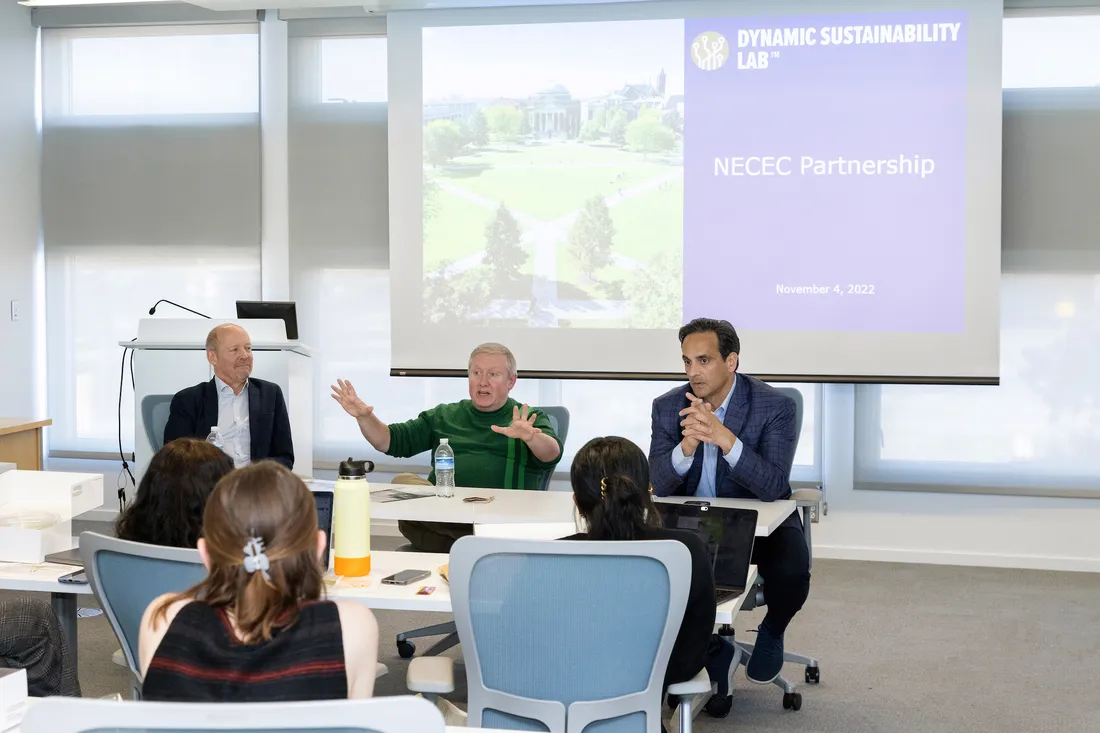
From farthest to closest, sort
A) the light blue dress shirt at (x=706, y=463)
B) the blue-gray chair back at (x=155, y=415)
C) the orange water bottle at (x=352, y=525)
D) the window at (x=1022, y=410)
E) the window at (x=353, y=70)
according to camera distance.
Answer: the window at (x=353, y=70) → the window at (x=1022, y=410) → the blue-gray chair back at (x=155, y=415) → the light blue dress shirt at (x=706, y=463) → the orange water bottle at (x=352, y=525)

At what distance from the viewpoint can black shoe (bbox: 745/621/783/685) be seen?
12.7 ft

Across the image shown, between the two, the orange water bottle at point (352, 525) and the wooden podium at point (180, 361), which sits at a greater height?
the wooden podium at point (180, 361)

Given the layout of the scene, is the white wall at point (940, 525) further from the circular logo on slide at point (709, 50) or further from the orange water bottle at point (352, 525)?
the orange water bottle at point (352, 525)

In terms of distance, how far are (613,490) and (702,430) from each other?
4.48ft

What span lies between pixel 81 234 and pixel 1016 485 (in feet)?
18.7

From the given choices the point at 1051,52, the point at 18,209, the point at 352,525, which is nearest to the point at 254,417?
the point at 352,525

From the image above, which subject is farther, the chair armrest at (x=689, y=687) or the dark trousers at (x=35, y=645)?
the dark trousers at (x=35, y=645)

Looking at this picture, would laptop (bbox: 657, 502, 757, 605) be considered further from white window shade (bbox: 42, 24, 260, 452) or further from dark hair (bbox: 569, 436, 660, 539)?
white window shade (bbox: 42, 24, 260, 452)

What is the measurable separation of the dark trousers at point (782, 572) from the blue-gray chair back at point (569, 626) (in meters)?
1.50

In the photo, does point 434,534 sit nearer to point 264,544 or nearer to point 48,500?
point 48,500

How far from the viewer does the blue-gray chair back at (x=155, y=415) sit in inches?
199

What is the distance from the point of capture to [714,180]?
6.01 meters

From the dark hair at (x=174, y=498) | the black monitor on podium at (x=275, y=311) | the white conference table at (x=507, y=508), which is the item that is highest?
the black monitor on podium at (x=275, y=311)

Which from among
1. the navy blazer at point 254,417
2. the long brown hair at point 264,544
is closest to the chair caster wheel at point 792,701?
the navy blazer at point 254,417
